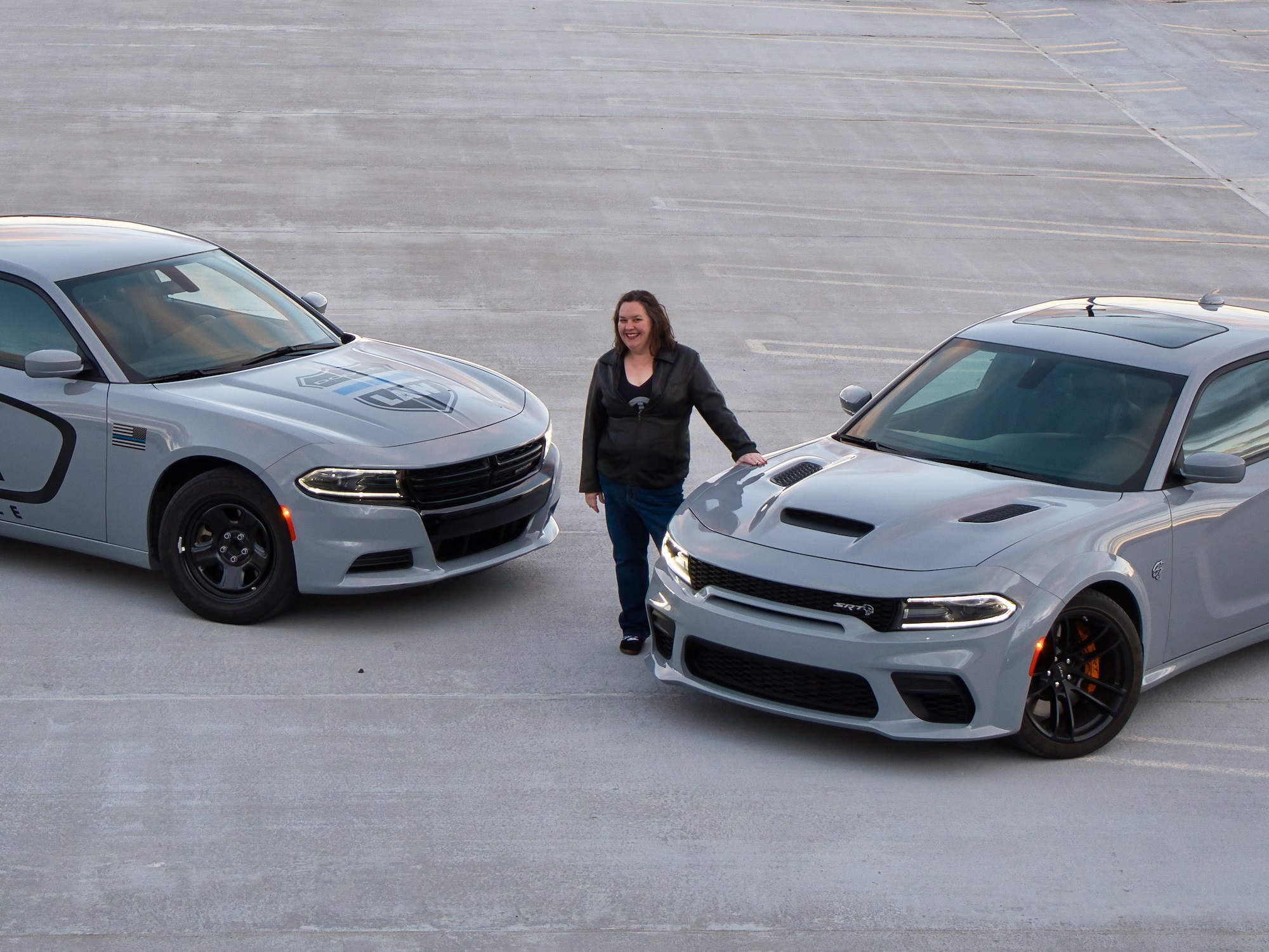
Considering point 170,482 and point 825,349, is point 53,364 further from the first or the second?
point 825,349

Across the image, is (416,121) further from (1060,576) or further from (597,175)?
(1060,576)

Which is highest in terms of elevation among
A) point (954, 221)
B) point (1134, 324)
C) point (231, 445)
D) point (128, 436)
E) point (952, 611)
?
point (1134, 324)

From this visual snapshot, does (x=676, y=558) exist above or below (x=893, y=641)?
below

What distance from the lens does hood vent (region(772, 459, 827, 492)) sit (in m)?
6.09

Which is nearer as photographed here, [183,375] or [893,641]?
[893,641]

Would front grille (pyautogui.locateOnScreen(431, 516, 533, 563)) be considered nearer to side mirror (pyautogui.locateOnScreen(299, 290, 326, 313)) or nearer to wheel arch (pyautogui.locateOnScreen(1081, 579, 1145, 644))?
side mirror (pyautogui.locateOnScreen(299, 290, 326, 313))

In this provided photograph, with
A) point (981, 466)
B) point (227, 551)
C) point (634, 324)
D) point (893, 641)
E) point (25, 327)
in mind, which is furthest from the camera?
point (25, 327)

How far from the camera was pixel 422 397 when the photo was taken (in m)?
7.15

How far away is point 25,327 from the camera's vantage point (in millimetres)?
7223

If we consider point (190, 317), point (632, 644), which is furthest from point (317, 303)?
point (632, 644)

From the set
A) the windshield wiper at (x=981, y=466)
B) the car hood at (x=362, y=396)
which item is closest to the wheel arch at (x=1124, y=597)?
the windshield wiper at (x=981, y=466)

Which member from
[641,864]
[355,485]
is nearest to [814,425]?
[355,485]

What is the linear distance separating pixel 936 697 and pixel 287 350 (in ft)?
12.8

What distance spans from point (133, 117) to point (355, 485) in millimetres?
14055
